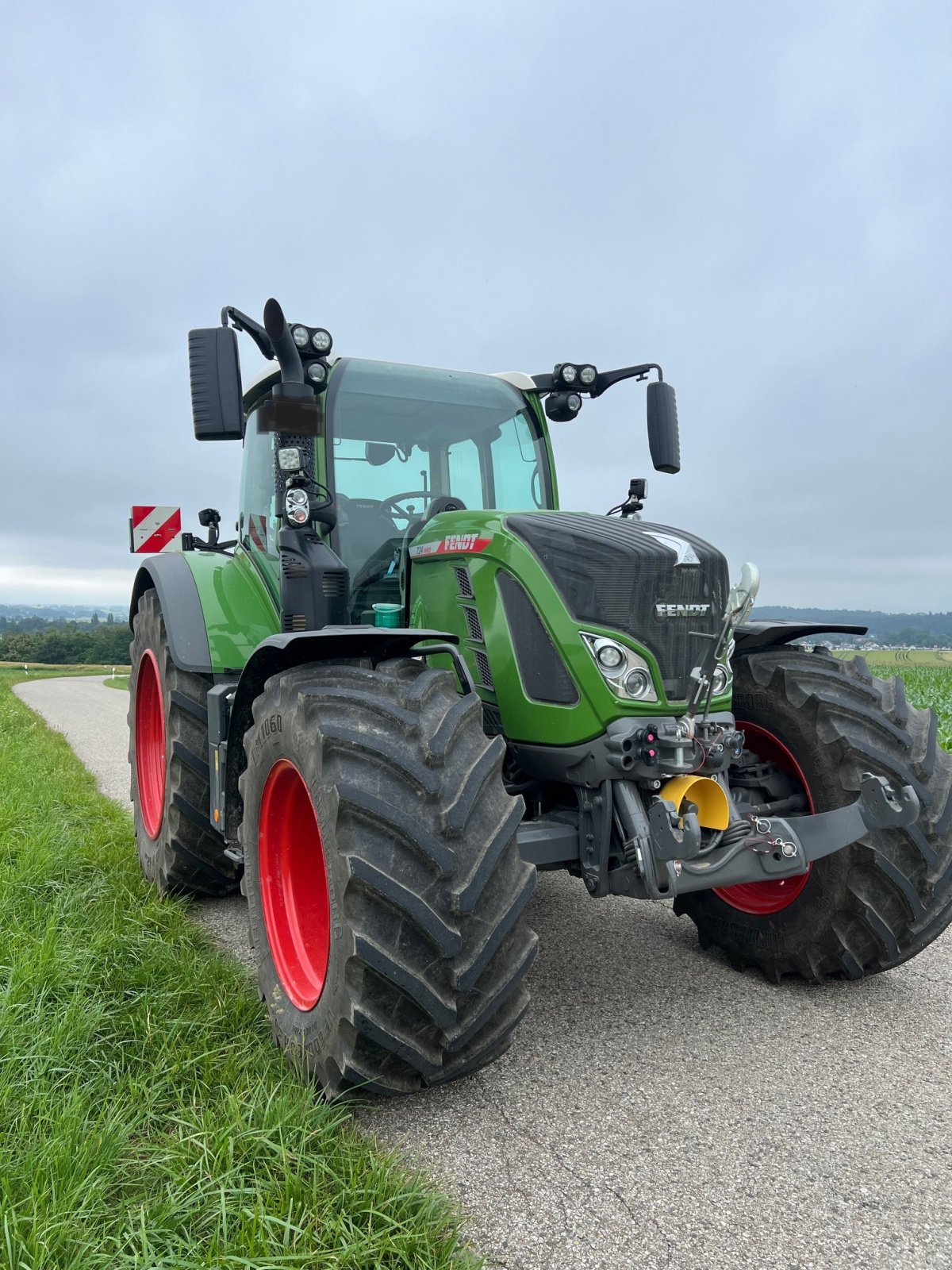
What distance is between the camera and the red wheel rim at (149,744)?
477 centimetres

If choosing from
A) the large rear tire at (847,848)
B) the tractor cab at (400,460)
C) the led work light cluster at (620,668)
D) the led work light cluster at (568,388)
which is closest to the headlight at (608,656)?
the led work light cluster at (620,668)

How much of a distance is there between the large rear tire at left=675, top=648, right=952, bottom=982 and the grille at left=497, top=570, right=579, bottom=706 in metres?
1.06

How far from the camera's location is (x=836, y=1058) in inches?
114

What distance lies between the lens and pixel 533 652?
9.89 feet

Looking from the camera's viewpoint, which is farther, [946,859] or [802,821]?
[946,859]

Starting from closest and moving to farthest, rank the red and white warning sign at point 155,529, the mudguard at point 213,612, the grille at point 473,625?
the grille at point 473,625 → the mudguard at point 213,612 → the red and white warning sign at point 155,529

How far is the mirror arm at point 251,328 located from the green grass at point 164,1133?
7.33 feet

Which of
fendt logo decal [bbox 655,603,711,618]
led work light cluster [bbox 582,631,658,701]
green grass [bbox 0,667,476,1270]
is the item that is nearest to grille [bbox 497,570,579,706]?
led work light cluster [bbox 582,631,658,701]

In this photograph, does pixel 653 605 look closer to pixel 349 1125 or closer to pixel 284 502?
pixel 284 502

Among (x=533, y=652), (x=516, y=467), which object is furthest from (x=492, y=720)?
(x=516, y=467)

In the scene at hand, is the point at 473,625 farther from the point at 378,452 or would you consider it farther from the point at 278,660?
the point at 378,452

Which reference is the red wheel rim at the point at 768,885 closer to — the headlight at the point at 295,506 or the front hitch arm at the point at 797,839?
the front hitch arm at the point at 797,839

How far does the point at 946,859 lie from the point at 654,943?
1.21 m

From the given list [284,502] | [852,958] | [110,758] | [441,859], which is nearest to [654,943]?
[852,958]
